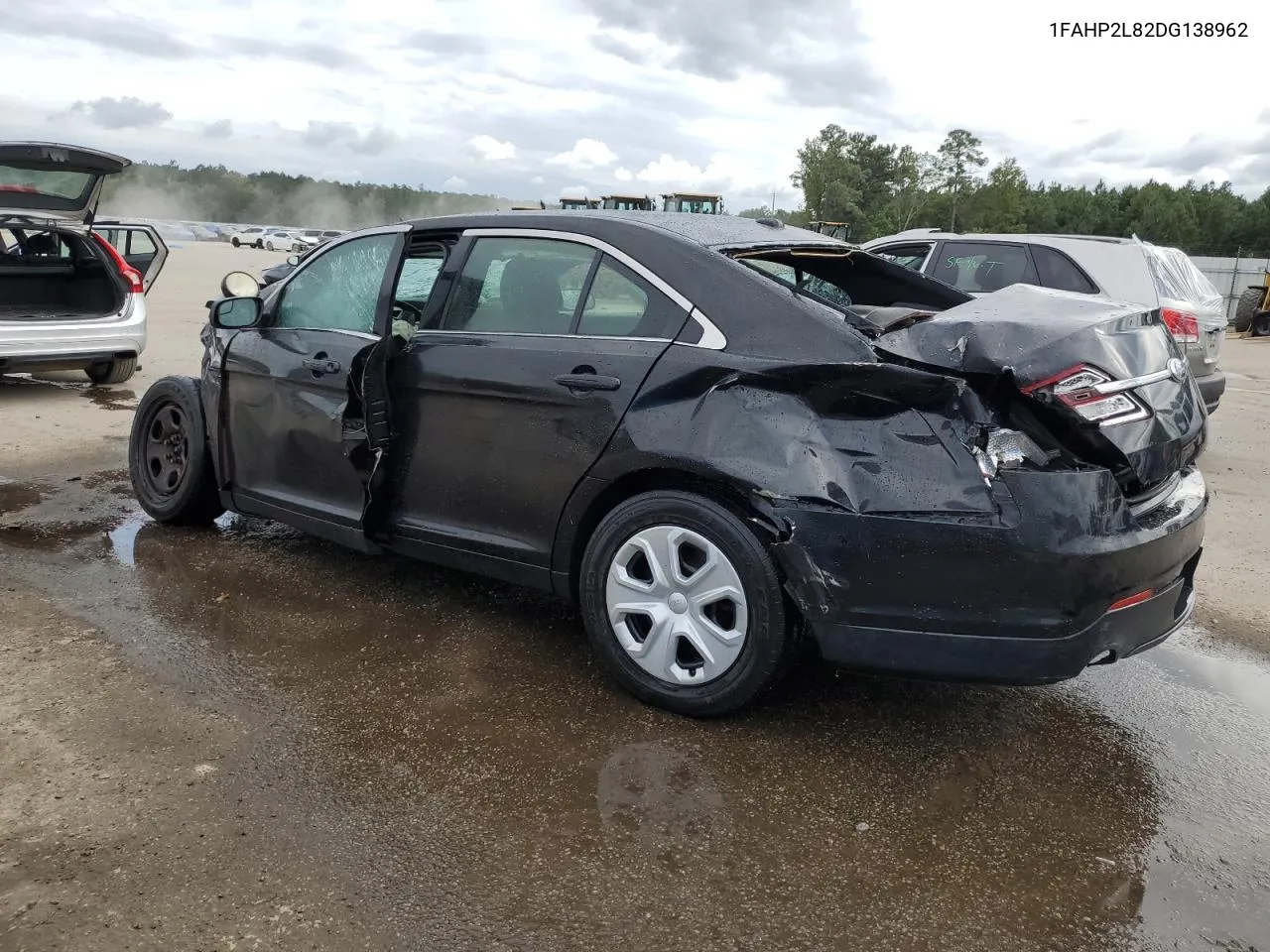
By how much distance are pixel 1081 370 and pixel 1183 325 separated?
518 cm

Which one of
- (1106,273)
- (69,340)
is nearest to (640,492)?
(1106,273)

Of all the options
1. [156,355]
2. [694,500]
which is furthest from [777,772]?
[156,355]

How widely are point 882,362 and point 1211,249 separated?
3149 inches

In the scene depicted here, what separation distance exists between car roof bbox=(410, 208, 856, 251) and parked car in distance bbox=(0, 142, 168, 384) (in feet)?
19.1

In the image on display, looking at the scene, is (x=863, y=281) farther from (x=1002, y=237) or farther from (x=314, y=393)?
(x=1002, y=237)

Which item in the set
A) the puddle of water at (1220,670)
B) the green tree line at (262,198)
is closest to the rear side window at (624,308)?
the puddle of water at (1220,670)

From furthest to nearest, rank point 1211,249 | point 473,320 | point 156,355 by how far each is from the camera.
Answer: point 1211,249
point 156,355
point 473,320

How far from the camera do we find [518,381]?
11.5 ft

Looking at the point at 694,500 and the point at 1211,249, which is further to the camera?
the point at 1211,249

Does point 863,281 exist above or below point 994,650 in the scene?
above

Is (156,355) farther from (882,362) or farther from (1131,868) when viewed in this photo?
(1131,868)

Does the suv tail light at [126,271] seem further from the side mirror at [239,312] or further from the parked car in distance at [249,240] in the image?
the parked car in distance at [249,240]

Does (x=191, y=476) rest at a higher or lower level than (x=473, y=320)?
lower

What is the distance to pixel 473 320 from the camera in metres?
3.78
